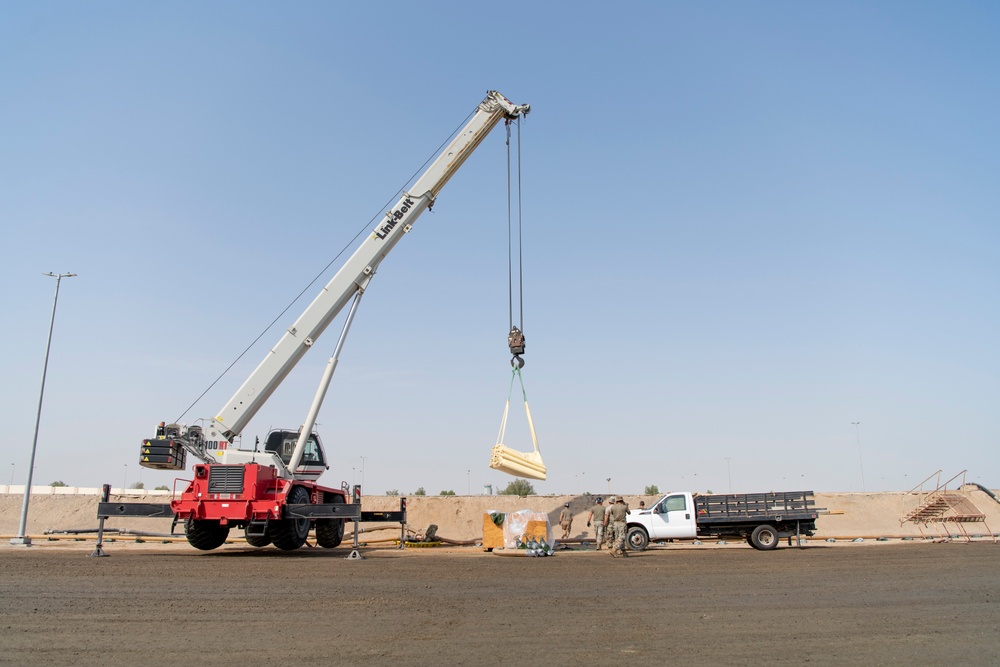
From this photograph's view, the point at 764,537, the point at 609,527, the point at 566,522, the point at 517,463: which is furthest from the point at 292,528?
the point at 764,537

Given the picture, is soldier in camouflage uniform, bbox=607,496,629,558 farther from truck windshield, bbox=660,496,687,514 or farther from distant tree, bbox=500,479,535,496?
distant tree, bbox=500,479,535,496

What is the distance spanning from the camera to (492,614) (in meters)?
9.69

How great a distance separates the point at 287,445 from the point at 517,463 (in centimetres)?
678

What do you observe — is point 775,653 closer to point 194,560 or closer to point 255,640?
point 255,640

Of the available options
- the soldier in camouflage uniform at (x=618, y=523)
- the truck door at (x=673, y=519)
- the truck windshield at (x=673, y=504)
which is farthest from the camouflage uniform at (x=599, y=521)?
the truck windshield at (x=673, y=504)

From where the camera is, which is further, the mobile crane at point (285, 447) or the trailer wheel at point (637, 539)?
the trailer wheel at point (637, 539)

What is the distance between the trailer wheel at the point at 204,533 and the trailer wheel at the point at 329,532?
2.90 m

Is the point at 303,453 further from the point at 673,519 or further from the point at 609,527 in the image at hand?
the point at 673,519

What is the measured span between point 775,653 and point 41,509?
36779mm

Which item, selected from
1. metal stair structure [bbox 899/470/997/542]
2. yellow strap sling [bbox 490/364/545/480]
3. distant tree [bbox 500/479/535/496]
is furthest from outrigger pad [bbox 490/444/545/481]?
distant tree [bbox 500/479/535/496]

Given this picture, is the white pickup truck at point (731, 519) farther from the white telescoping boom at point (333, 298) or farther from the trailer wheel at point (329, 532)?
the white telescoping boom at point (333, 298)

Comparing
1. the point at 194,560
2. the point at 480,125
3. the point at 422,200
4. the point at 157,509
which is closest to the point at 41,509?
the point at 157,509

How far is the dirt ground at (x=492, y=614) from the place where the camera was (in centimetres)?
750

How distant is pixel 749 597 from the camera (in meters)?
11.2
